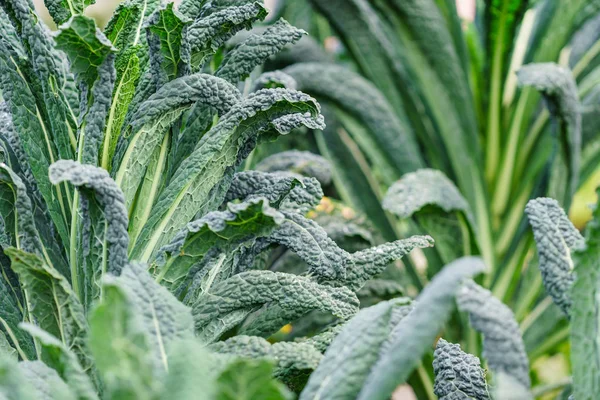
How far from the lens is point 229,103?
1.93 ft

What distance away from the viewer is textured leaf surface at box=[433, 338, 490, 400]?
60 cm

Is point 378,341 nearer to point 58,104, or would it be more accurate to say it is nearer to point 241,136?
point 241,136

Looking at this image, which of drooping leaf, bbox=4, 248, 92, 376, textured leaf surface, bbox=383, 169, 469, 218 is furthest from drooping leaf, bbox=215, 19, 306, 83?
textured leaf surface, bbox=383, 169, 469, 218

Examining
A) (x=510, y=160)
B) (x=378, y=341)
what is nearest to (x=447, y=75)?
(x=510, y=160)

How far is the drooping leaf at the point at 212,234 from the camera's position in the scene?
1.60 feet

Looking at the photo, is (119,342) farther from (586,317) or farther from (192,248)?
(586,317)

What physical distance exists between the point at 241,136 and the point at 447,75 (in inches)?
29.4

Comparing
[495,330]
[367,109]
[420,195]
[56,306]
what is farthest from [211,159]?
[367,109]

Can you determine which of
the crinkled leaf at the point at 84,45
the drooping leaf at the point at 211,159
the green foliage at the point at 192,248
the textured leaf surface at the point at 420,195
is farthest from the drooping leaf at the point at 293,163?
the crinkled leaf at the point at 84,45

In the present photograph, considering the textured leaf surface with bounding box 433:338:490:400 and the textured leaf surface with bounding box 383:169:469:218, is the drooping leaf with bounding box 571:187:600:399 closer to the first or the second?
the textured leaf surface with bounding box 433:338:490:400

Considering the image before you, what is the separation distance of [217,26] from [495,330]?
1.14 ft

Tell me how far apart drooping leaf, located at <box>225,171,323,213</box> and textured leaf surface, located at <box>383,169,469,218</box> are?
0.30m

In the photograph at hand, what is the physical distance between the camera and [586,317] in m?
0.51

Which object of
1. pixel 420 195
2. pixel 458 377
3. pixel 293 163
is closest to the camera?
pixel 458 377
